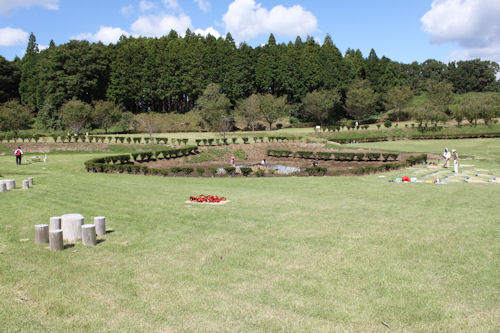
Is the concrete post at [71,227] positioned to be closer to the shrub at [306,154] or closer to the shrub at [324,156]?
the shrub at [324,156]

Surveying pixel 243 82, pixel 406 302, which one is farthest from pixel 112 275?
pixel 243 82

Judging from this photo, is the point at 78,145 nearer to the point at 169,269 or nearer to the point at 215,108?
the point at 215,108

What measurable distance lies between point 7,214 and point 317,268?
10.4 meters

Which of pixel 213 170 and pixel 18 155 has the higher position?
pixel 18 155

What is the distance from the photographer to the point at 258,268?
8219 mm

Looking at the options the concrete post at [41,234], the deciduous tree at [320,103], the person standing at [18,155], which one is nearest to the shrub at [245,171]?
the person standing at [18,155]

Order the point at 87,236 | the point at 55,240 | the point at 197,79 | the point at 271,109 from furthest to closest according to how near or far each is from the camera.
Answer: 1. the point at 197,79
2. the point at 271,109
3. the point at 87,236
4. the point at 55,240

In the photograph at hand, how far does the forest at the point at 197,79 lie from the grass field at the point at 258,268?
52.1 metres

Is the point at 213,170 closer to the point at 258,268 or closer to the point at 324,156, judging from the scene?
the point at 324,156

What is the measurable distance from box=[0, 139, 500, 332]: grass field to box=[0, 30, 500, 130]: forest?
5210cm

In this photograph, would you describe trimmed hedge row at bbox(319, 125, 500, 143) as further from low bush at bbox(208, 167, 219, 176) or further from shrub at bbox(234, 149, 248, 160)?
low bush at bbox(208, 167, 219, 176)

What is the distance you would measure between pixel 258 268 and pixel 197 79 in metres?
73.5

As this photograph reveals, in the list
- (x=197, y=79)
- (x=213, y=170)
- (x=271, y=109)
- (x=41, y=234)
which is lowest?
(x=213, y=170)

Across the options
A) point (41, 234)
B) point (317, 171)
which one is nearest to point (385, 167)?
point (317, 171)
